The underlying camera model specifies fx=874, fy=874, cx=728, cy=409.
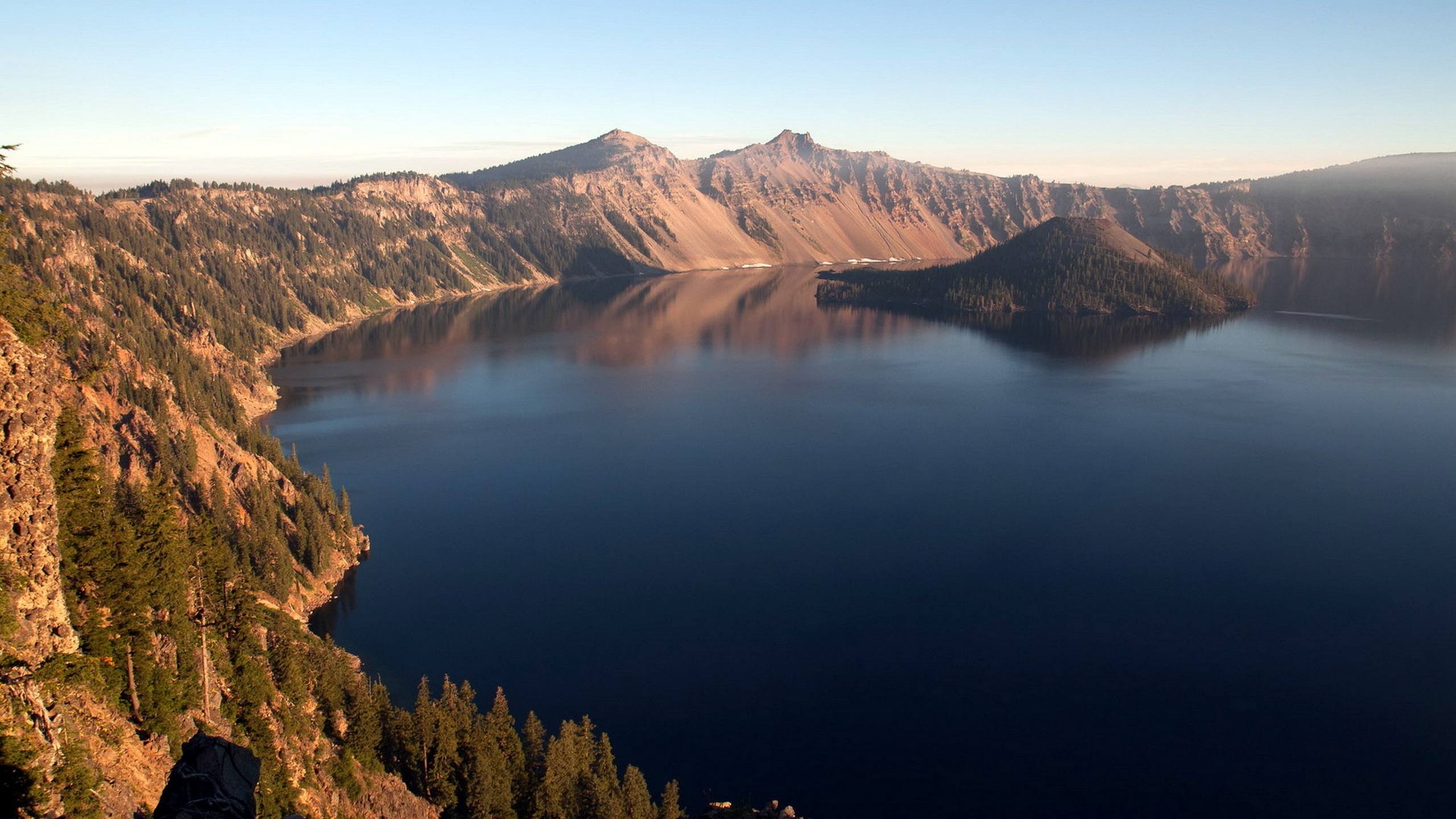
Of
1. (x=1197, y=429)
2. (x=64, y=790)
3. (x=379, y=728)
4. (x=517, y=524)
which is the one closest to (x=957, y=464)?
(x=1197, y=429)

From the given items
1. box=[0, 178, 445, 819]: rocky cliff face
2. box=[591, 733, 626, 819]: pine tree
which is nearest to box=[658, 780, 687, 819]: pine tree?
box=[591, 733, 626, 819]: pine tree

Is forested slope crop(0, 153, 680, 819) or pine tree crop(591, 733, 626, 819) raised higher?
forested slope crop(0, 153, 680, 819)

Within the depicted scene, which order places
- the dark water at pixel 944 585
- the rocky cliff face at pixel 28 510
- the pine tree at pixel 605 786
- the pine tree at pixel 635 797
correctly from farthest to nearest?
the dark water at pixel 944 585 < the pine tree at pixel 635 797 < the pine tree at pixel 605 786 < the rocky cliff face at pixel 28 510

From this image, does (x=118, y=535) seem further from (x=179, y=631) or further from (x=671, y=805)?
(x=671, y=805)

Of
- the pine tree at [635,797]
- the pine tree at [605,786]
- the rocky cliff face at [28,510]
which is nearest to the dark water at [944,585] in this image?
the pine tree at [605,786]

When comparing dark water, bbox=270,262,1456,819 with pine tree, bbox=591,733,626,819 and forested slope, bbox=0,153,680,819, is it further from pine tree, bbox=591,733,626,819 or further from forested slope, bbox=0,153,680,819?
forested slope, bbox=0,153,680,819

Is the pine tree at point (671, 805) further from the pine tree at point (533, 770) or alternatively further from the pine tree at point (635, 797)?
the pine tree at point (533, 770)

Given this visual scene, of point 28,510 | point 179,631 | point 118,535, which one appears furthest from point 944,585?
point 28,510

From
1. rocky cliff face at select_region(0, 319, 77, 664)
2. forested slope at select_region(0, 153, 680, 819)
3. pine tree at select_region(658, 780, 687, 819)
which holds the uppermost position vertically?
rocky cliff face at select_region(0, 319, 77, 664)
